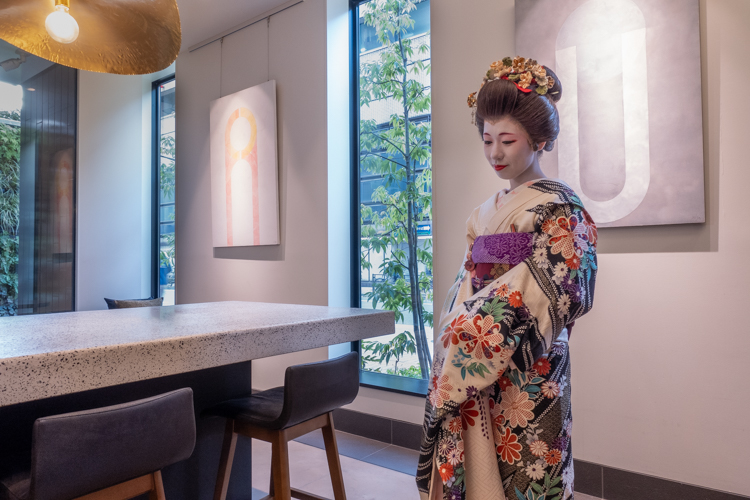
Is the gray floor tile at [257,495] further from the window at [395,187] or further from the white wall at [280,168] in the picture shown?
the white wall at [280,168]

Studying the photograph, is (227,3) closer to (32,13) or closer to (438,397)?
(32,13)

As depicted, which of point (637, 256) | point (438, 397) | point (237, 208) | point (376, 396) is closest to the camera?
point (438, 397)

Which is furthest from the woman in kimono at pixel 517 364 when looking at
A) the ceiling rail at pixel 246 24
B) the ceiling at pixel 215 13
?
the ceiling at pixel 215 13

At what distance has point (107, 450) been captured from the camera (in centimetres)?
92

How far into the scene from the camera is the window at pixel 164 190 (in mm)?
4727

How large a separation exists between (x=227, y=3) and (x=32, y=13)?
2.26 metres

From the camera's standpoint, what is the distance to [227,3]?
3553 millimetres

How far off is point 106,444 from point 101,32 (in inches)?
53.1

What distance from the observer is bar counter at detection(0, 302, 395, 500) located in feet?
2.89

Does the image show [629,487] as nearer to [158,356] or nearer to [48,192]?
[158,356]

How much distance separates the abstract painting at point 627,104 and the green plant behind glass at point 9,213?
12.6 feet

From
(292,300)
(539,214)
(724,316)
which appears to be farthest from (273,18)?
(724,316)

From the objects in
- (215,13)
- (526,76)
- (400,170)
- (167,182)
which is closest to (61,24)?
(526,76)

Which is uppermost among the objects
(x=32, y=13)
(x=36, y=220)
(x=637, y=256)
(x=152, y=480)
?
(x=32, y=13)
